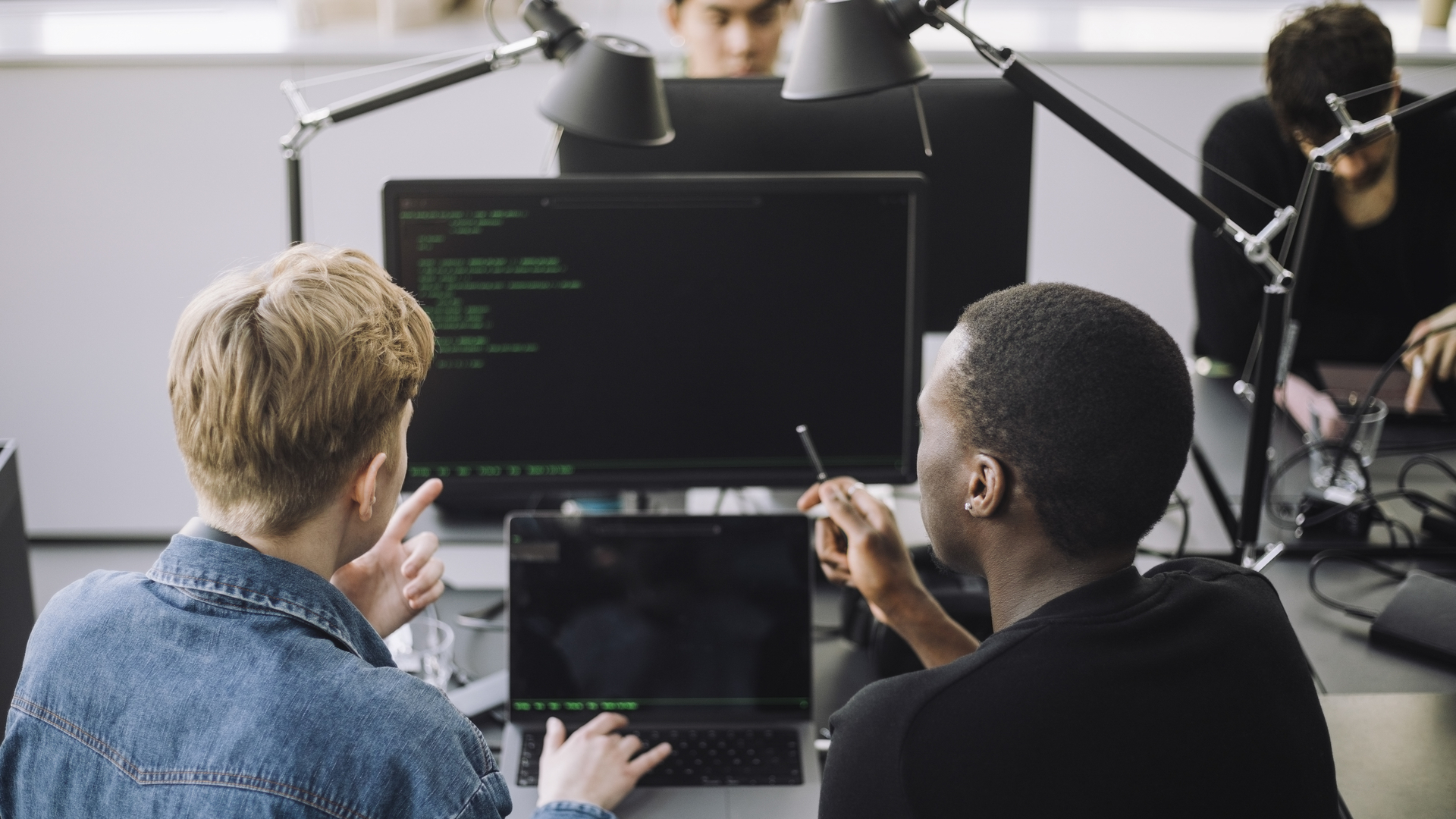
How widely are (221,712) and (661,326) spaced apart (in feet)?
2.15

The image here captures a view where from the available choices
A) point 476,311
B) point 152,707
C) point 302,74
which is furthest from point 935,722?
point 302,74

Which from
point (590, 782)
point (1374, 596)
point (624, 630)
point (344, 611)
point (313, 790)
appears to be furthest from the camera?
point (1374, 596)

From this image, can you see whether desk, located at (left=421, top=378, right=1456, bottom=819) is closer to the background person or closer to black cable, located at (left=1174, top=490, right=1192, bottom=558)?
black cable, located at (left=1174, top=490, right=1192, bottom=558)

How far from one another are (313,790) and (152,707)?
0.41 feet

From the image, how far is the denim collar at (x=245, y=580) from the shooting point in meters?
0.82

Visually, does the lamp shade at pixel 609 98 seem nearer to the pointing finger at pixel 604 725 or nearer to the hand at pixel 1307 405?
the pointing finger at pixel 604 725

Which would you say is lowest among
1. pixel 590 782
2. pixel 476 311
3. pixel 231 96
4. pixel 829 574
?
pixel 590 782

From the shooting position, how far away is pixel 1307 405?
1702 millimetres

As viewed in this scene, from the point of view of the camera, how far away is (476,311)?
4.15 ft

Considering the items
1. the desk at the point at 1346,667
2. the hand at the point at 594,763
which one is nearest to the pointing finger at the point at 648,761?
the hand at the point at 594,763

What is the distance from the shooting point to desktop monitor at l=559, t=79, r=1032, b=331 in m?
1.46

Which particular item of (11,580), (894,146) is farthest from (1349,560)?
(11,580)

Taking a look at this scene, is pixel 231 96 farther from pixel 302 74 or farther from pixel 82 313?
pixel 82 313

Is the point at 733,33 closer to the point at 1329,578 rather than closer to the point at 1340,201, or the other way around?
the point at 1340,201
